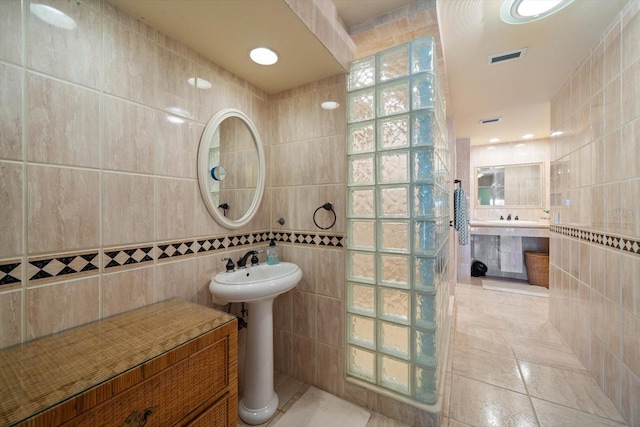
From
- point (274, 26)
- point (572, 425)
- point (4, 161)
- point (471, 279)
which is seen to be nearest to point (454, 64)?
point (274, 26)

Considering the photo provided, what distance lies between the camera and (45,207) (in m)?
0.84

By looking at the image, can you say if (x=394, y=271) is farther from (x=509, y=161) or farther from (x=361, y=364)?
A: (x=509, y=161)

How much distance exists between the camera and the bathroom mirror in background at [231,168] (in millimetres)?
1349

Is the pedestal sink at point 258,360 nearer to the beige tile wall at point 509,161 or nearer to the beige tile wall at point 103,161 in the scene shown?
the beige tile wall at point 103,161

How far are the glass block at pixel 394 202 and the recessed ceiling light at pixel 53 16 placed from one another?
1.48 metres

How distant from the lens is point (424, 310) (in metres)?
1.32

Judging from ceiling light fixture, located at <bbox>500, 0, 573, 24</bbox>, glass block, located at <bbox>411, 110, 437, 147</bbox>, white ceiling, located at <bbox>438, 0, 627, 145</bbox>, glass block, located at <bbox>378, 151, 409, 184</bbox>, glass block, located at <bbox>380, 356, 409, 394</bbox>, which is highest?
white ceiling, located at <bbox>438, 0, 627, 145</bbox>

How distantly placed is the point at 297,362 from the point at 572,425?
1.59 metres

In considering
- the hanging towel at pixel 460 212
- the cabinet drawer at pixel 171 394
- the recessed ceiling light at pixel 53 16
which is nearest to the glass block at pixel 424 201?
the cabinet drawer at pixel 171 394

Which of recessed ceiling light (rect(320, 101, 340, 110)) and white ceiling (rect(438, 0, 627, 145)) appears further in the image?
recessed ceiling light (rect(320, 101, 340, 110))

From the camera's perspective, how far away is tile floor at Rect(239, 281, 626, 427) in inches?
54.3

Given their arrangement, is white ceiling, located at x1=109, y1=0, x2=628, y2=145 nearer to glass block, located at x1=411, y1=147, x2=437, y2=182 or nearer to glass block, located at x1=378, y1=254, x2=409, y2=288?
glass block, located at x1=411, y1=147, x2=437, y2=182

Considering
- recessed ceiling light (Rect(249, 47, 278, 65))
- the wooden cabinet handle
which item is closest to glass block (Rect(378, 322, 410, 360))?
the wooden cabinet handle

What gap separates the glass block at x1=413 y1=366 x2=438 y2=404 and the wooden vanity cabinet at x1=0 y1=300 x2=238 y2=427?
95cm
